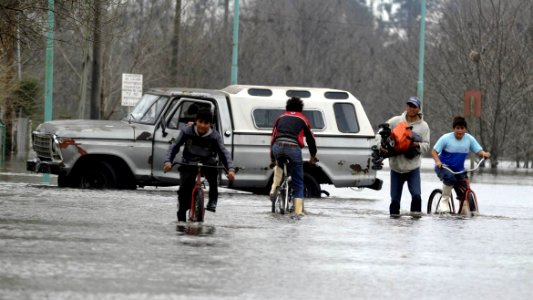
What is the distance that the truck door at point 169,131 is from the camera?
2298 cm

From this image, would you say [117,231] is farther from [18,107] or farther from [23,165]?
[18,107]

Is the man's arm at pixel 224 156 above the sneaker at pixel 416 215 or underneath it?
above

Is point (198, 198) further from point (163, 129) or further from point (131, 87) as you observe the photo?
point (131, 87)

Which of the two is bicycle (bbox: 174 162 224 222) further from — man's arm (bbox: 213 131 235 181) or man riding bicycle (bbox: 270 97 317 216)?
man riding bicycle (bbox: 270 97 317 216)

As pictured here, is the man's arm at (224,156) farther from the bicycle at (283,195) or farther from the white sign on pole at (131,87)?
the white sign on pole at (131,87)

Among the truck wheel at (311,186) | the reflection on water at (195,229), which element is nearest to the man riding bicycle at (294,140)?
the reflection on water at (195,229)

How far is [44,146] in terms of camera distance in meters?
23.0

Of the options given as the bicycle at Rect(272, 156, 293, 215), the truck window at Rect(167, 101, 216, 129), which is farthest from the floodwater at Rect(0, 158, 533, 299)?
the truck window at Rect(167, 101, 216, 129)

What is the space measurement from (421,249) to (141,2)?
3668 cm

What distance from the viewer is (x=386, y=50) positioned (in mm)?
92812

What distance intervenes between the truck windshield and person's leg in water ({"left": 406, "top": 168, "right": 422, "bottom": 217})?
5.77 metres

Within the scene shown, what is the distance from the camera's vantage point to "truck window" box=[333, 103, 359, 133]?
24.1 m

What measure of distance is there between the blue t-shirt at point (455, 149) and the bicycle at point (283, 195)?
6.90 feet

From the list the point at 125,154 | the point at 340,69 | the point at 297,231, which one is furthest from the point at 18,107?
the point at 340,69
